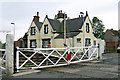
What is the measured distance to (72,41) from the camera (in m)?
22.3

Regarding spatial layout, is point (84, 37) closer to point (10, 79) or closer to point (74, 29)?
point (74, 29)

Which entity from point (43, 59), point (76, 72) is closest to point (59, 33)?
point (43, 59)

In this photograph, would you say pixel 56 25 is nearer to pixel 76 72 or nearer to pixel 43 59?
pixel 43 59

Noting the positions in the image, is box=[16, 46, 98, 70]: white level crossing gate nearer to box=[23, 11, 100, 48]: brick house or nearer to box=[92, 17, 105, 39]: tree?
box=[23, 11, 100, 48]: brick house

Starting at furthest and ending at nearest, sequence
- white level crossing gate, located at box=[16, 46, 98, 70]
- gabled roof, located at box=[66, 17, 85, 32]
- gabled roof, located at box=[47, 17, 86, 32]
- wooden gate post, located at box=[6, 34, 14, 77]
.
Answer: gabled roof, located at box=[47, 17, 86, 32]
gabled roof, located at box=[66, 17, 85, 32]
white level crossing gate, located at box=[16, 46, 98, 70]
wooden gate post, located at box=[6, 34, 14, 77]

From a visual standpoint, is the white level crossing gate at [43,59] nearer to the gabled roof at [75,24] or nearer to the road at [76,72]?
the road at [76,72]

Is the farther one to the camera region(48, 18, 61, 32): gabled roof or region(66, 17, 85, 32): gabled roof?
region(48, 18, 61, 32): gabled roof

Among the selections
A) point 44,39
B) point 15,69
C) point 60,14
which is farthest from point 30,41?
point 15,69

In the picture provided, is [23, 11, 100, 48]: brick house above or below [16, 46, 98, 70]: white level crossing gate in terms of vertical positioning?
above

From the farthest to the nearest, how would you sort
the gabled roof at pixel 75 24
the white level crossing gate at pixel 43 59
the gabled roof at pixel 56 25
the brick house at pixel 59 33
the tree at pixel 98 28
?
the tree at pixel 98 28, the gabled roof at pixel 56 25, the gabled roof at pixel 75 24, the brick house at pixel 59 33, the white level crossing gate at pixel 43 59

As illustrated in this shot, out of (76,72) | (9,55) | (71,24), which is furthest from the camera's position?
(71,24)

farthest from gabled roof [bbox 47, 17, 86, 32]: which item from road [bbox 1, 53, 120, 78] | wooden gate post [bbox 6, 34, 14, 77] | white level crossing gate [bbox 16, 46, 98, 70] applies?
wooden gate post [bbox 6, 34, 14, 77]

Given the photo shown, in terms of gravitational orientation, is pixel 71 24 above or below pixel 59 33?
above

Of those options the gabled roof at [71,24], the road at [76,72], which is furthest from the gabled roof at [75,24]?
the road at [76,72]
